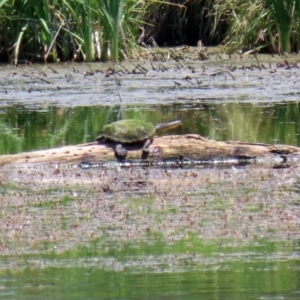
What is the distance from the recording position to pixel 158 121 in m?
9.82

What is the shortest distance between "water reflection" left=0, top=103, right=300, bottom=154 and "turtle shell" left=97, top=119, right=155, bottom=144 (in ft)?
3.22

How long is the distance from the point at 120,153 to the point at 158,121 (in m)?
2.19

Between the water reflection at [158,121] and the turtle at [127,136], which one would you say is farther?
the water reflection at [158,121]

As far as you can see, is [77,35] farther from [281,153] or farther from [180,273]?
[180,273]

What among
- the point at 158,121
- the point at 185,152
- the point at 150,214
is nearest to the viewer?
the point at 150,214

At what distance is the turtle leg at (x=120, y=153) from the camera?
766 centimetres

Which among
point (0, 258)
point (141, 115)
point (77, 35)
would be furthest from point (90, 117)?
point (0, 258)

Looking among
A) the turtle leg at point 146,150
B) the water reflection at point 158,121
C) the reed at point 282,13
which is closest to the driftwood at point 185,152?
the turtle leg at point 146,150

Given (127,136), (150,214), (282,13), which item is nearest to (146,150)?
(127,136)

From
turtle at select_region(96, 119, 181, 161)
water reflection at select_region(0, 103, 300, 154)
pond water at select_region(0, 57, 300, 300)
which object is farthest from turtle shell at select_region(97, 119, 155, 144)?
water reflection at select_region(0, 103, 300, 154)

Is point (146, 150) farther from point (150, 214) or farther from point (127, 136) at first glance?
point (150, 214)

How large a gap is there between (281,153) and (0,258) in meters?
3.06

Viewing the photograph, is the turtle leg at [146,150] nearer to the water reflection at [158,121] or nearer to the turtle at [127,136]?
the turtle at [127,136]

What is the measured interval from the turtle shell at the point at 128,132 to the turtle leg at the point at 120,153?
1.9 inches
